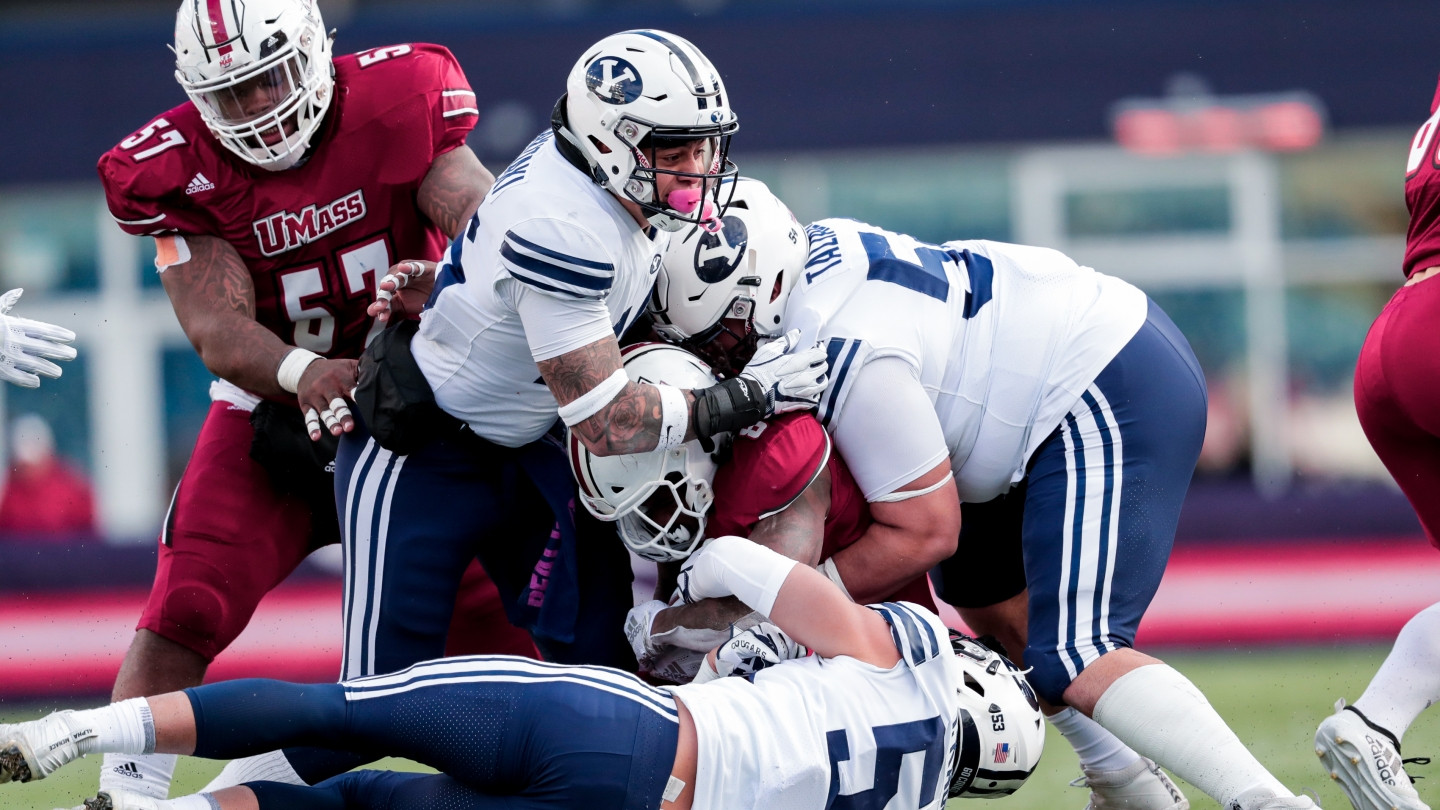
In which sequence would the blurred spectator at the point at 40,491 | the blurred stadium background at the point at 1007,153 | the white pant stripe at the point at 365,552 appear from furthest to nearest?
the blurred stadium background at the point at 1007,153 → the blurred spectator at the point at 40,491 → the white pant stripe at the point at 365,552

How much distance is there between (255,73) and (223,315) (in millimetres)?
564

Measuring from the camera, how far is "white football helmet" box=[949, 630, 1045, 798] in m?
3.12

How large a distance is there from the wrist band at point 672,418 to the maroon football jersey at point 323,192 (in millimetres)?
1121

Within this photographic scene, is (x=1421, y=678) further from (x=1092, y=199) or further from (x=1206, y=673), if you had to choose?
(x=1092, y=199)

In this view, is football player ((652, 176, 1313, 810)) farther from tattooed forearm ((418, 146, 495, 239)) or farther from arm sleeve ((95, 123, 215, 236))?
arm sleeve ((95, 123, 215, 236))

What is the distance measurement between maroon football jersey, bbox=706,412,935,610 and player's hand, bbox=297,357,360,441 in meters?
0.86

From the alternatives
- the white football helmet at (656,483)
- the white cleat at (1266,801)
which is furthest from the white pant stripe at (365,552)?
the white cleat at (1266,801)

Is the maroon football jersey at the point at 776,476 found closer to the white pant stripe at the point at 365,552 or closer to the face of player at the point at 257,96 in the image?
the white pant stripe at the point at 365,552

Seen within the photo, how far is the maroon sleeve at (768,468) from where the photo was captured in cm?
331

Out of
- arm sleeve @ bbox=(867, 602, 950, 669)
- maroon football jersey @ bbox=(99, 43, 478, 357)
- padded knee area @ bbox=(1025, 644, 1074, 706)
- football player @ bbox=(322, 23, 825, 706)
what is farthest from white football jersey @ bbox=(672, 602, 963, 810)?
maroon football jersey @ bbox=(99, 43, 478, 357)

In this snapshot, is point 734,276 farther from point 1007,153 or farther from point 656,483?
point 1007,153

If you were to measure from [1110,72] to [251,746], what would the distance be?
9.05m

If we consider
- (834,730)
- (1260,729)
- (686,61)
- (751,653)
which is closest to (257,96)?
(686,61)

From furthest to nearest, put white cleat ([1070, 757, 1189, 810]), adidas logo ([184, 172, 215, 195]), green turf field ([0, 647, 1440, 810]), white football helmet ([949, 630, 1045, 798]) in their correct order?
1. green turf field ([0, 647, 1440, 810])
2. adidas logo ([184, 172, 215, 195])
3. white cleat ([1070, 757, 1189, 810])
4. white football helmet ([949, 630, 1045, 798])
